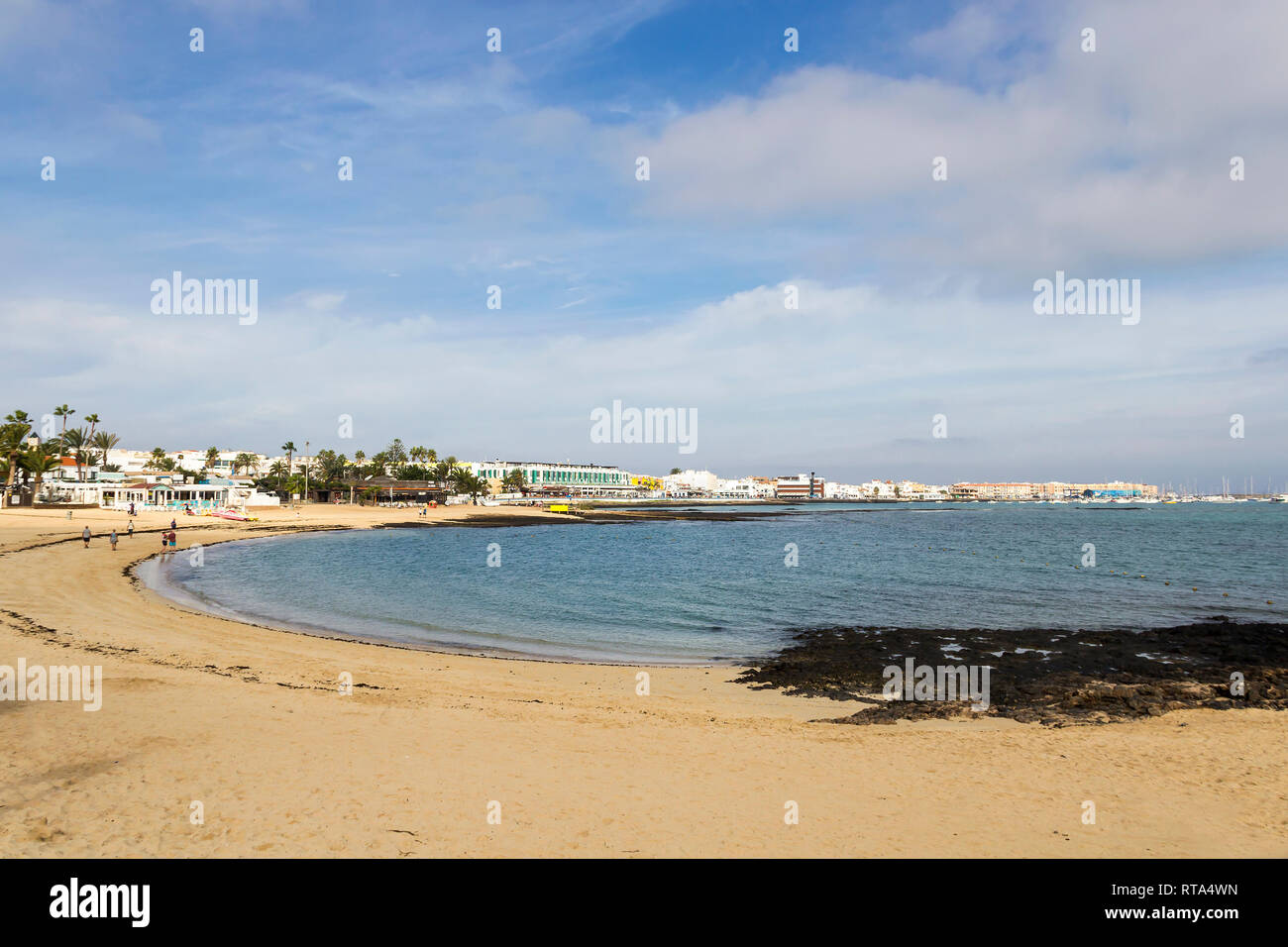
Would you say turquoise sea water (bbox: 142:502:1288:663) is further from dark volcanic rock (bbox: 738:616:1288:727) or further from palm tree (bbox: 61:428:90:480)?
palm tree (bbox: 61:428:90:480)

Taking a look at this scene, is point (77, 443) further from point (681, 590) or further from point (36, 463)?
point (681, 590)

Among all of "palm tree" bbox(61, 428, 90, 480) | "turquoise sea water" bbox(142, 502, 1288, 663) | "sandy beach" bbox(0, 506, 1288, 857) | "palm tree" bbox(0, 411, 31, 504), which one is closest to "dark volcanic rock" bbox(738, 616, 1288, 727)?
"sandy beach" bbox(0, 506, 1288, 857)

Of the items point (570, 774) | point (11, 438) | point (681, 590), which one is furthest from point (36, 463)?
point (570, 774)

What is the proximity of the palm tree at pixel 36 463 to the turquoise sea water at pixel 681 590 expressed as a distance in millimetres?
45429

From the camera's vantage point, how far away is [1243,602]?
1286 inches

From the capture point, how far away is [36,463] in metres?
84.8

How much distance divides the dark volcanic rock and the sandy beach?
1018mm

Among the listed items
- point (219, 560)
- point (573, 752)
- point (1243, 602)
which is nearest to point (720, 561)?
point (1243, 602)

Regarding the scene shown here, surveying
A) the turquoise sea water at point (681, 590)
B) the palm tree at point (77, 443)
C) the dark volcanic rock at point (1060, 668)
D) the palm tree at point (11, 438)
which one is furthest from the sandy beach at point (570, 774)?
the palm tree at point (77, 443)

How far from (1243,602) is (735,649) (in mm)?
27587

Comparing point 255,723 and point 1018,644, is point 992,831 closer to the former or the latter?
point 255,723

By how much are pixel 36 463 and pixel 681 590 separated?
91.0 m

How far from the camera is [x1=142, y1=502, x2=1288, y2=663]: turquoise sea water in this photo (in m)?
24.5

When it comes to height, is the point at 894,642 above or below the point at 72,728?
below
